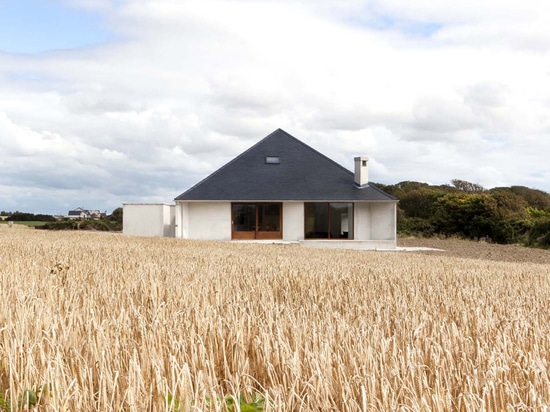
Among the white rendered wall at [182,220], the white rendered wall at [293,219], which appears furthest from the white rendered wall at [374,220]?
the white rendered wall at [182,220]

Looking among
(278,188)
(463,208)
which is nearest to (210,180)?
(278,188)

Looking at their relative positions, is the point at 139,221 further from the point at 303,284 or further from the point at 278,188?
the point at 303,284

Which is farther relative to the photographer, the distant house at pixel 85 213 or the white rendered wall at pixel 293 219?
the distant house at pixel 85 213

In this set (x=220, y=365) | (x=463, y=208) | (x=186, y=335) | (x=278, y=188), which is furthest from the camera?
(x=463, y=208)

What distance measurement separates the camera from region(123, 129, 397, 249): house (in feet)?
97.3

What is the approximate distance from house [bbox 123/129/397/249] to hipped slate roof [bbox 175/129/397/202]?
0.15 feet

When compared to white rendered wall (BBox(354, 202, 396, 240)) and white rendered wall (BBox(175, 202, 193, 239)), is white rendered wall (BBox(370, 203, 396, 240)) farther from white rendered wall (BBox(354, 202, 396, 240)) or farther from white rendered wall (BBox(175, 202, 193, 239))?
white rendered wall (BBox(175, 202, 193, 239))

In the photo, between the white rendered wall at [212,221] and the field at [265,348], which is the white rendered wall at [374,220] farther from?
the field at [265,348]

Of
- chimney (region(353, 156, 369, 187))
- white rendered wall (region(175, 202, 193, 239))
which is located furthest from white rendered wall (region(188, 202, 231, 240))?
chimney (region(353, 156, 369, 187))

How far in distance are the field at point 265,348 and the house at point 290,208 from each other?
21.7 meters

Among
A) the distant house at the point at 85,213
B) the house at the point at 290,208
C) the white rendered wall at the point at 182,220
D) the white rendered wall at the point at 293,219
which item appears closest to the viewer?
the house at the point at 290,208

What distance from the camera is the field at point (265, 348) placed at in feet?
9.27

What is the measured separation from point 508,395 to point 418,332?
1.29 metres

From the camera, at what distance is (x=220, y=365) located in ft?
12.2
